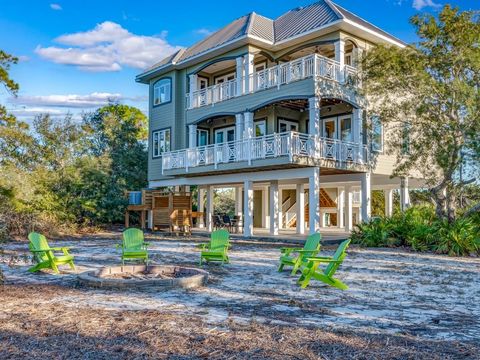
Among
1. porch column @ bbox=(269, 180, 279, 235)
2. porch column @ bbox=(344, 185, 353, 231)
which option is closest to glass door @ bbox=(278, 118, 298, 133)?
porch column @ bbox=(269, 180, 279, 235)

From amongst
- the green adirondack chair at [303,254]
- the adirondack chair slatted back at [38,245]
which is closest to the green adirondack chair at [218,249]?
the green adirondack chair at [303,254]

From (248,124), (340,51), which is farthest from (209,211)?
(340,51)

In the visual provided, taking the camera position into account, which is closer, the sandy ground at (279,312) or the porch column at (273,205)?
the sandy ground at (279,312)

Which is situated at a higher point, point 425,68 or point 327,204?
point 425,68

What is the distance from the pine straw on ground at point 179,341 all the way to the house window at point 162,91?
21312 mm

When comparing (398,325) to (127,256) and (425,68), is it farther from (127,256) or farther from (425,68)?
(425,68)

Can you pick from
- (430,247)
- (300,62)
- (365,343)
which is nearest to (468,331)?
(365,343)

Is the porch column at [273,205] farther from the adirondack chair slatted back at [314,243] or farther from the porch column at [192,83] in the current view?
the adirondack chair slatted back at [314,243]

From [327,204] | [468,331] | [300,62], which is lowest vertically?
[468,331]

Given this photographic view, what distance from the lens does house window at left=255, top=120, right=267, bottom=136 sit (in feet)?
76.2

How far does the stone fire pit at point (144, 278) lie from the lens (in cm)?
809

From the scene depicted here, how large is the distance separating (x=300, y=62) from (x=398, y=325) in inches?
621

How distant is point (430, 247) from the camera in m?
15.4

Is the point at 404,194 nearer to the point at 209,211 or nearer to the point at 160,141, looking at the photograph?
the point at 209,211
